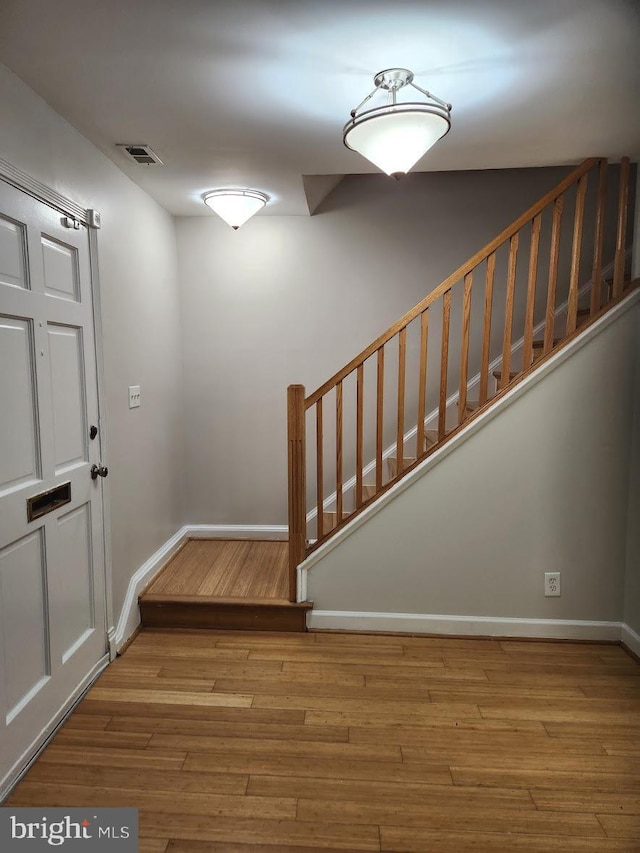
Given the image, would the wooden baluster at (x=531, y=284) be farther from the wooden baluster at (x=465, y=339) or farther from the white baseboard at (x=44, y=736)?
the white baseboard at (x=44, y=736)

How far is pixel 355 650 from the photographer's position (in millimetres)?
2691

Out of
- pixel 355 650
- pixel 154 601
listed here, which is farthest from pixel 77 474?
pixel 355 650

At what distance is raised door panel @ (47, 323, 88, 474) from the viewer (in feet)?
6.93

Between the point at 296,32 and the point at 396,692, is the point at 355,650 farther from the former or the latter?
the point at 296,32

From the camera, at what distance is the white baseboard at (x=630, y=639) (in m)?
2.60

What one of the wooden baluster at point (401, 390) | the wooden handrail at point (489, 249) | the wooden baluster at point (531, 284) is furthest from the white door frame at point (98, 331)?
the wooden baluster at point (531, 284)

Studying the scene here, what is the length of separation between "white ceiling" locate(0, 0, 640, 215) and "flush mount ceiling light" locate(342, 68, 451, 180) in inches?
2.4

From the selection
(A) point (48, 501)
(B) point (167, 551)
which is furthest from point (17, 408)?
(B) point (167, 551)

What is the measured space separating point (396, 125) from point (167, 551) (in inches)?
111

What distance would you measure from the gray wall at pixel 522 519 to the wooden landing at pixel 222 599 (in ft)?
0.88

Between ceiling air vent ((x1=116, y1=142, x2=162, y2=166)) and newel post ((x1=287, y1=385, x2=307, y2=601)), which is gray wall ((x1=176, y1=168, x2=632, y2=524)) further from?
ceiling air vent ((x1=116, y1=142, x2=162, y2=166))

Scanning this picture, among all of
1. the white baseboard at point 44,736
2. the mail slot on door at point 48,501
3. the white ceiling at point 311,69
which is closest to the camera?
the white ceiling at point 311,69

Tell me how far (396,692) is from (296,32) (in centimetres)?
259

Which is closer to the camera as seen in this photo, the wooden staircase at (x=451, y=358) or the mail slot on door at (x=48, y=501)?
the mail slot on door at (x=48, y=501)
